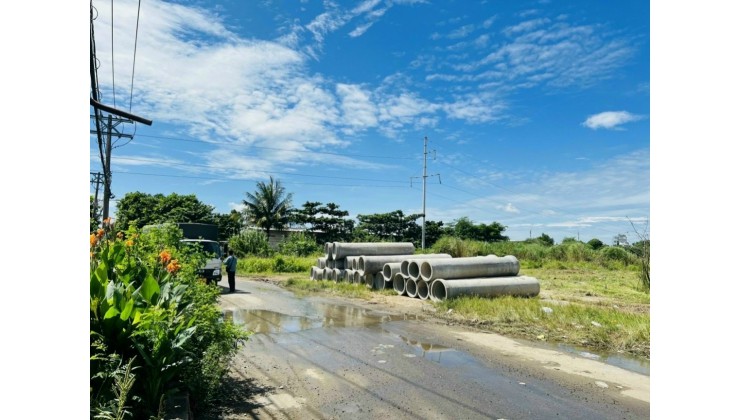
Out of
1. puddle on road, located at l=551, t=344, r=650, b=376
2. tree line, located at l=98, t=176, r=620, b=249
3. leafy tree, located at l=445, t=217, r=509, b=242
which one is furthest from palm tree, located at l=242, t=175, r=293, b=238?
puddle on road, located at l=551, t=344, r=650, b=376

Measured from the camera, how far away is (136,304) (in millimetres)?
3742

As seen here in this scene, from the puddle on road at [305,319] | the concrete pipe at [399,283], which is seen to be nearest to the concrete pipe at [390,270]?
the concrete pipe at [399,283]

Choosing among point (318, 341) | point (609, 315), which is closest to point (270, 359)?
point (318, 341)

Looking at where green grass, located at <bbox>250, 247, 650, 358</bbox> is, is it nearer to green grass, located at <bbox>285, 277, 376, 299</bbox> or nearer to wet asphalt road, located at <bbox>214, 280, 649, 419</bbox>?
green grass, located at <bbox>285, 277, 376, 299</bbox>

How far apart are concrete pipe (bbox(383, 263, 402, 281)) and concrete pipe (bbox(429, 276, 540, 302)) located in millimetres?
2356

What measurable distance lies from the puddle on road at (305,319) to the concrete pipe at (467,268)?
2.32 meters

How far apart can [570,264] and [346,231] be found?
2288cm

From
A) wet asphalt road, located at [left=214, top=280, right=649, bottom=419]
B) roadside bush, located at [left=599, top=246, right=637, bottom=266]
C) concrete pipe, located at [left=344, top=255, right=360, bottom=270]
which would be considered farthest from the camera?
roadside bush, located at [left=599, top=246, right=637, bottom=266]

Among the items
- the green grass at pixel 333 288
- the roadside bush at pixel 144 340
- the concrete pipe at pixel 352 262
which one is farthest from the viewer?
the concrete pipe at pixel 352 262

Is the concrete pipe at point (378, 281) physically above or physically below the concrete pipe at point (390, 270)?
below

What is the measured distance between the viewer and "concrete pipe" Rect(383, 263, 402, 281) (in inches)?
592

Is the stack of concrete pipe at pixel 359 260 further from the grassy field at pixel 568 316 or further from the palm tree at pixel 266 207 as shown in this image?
the palm tree at pixel 266 207

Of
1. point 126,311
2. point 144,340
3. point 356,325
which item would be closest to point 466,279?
point 356,325

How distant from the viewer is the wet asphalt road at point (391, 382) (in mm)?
4520
